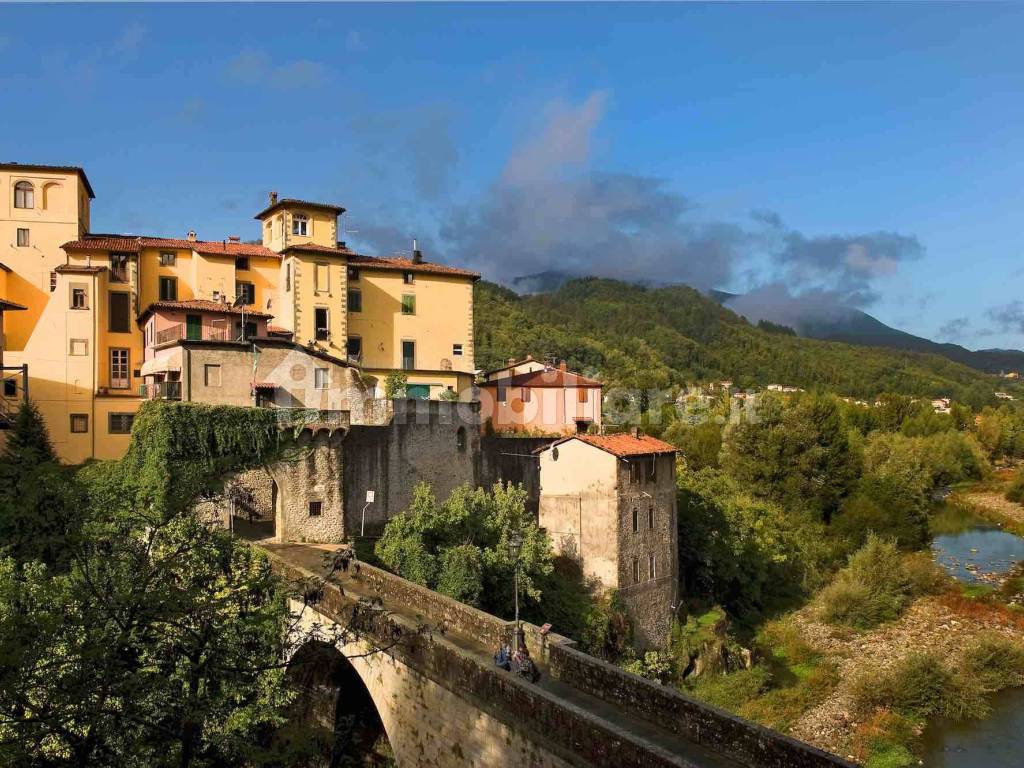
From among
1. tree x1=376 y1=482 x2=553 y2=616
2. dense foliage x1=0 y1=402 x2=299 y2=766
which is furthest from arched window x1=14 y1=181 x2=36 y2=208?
dense foliage x1=0 y1=402 x2=299 y2=766

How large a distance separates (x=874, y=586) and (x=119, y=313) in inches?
1451

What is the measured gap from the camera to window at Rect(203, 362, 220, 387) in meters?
29.0

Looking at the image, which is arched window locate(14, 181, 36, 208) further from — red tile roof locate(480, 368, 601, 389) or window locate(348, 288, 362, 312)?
red tile roof locate(480, 368, 601, 389)

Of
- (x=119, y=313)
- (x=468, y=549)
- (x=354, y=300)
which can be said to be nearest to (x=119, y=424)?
(x=119, y=313)

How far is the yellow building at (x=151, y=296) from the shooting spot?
107 ft

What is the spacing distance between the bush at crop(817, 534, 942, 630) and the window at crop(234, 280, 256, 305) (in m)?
30.5

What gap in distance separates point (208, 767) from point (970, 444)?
88.5m

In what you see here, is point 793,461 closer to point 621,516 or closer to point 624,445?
point 624,445

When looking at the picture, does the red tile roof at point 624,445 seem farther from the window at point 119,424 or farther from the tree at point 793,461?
the tree at point 793,461

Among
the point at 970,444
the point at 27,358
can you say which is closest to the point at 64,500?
the point at 27,358

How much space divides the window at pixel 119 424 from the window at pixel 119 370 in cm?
148

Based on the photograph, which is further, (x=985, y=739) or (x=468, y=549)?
(x=985, y=739)

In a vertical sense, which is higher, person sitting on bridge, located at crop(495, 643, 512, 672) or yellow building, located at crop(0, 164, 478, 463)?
yellow building, located at crop(0, 164, 478, 463)

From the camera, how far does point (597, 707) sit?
14.8m
